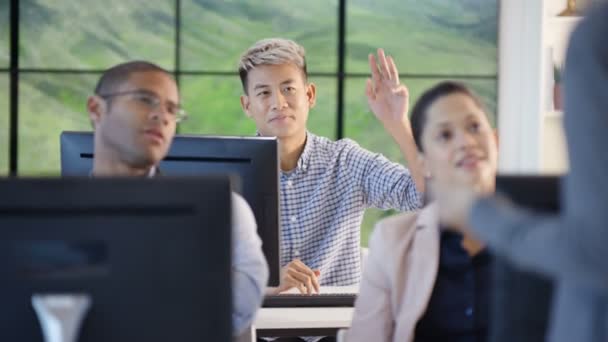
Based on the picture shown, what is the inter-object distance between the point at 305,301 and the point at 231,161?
538mm

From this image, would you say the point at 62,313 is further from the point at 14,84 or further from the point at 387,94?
the point at 14,84

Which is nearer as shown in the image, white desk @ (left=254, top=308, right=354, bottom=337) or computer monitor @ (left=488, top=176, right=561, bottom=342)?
computer monitor @ (left=488, top=176, right=561, bottom=342)

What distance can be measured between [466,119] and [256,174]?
0.66 meters

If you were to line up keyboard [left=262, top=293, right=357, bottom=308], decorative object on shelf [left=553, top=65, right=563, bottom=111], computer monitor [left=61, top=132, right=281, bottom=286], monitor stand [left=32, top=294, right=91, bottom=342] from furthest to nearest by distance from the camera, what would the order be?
1. decorative object on shelf [left=553, top=65, right=563, bottom=111]
2. keyboard [left=262, top=293, right=357, bottom=308]
3. computer monitor [left=61, top=132, right=281, bottom=286]
4. monitor stand [left=32, top=294, right=91, bottom=342]

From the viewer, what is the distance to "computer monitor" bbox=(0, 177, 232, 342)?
1.39 meters

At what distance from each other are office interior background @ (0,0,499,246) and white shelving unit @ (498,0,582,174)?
317 millimetres

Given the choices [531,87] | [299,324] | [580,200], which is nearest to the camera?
[580,200]

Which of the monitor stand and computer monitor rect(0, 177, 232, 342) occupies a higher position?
computer monitor rect(0, 177, 232, 342)

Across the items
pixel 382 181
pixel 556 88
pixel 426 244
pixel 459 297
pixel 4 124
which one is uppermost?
pixel 556 88

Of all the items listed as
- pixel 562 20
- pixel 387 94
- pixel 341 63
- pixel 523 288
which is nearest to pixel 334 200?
pixel 387 94

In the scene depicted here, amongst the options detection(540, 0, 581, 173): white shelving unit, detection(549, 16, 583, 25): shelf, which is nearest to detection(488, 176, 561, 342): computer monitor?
detection(540, 0, 581, 173): white shelving unit

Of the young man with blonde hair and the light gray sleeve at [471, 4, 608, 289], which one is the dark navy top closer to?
the light gray sleeve at [471, 4, 608, 289]

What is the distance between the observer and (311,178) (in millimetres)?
3234

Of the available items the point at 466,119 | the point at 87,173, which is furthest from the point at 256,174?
the point at 466,119
